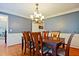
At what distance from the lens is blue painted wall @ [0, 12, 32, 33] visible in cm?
437

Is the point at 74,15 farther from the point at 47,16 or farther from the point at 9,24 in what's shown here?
the point at 9,24

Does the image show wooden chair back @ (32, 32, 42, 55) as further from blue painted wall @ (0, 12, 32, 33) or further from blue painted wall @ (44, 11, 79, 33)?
blue painted wall @ (44, 11, 79, 33)

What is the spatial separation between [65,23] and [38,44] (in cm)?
255

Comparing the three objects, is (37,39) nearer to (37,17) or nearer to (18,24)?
(37,17)

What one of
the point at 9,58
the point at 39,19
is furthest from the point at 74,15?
the point at 9,58

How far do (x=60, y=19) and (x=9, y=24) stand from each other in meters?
2.34

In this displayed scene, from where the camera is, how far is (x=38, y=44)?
2.96 metres

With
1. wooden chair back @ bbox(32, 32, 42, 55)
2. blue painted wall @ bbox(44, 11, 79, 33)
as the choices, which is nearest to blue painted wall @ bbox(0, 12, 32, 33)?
blue painted wall @ bbox(44, 11, 79, 33)

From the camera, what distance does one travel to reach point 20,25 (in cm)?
451

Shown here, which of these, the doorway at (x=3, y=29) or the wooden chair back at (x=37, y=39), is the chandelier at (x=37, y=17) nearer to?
the wooden chair back at (x=37, y=39)

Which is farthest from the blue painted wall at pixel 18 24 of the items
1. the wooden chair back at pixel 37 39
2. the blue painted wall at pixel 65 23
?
the wooden chair back at pixel 37 39

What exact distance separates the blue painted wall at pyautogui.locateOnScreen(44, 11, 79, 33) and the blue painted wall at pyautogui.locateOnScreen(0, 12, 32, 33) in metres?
0.74

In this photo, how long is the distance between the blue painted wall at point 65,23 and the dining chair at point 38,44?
1.75 meters

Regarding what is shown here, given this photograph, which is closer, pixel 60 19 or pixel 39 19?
pixel 39 19
